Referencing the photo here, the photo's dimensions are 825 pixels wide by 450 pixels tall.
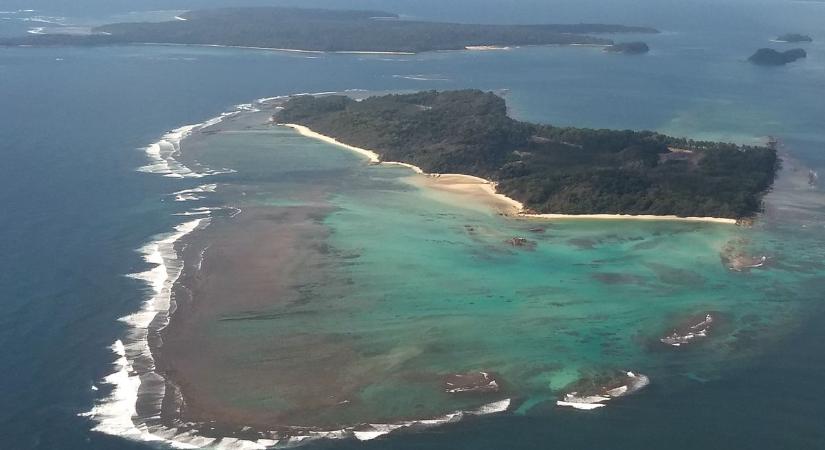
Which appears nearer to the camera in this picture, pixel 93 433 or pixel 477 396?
pixel 93 433

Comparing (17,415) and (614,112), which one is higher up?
(614,112)

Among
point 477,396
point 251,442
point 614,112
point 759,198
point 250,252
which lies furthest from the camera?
point 614,112

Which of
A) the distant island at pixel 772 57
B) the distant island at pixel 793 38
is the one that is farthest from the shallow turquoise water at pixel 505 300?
the distant island at pixel 793 38

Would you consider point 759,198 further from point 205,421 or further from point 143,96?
point 143,96

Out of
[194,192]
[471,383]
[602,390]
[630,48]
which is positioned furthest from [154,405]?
[630,48]

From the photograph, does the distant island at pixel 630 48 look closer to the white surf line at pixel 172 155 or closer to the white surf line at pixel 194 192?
the white surf line at pixel 172 155

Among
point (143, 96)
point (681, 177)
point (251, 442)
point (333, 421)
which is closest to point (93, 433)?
point (251, 442)

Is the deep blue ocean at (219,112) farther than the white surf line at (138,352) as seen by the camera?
Yes
